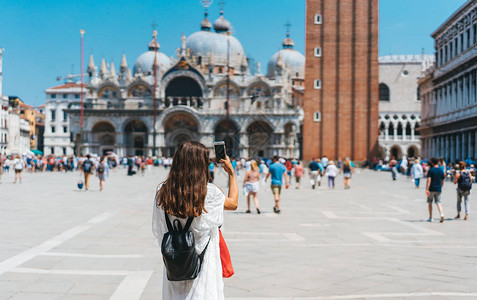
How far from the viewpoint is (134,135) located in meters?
70.7

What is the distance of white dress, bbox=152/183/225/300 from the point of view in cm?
358

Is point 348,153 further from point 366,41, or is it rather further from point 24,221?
point 24,221

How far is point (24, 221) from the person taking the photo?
467 inches

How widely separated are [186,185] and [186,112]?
65.1 m

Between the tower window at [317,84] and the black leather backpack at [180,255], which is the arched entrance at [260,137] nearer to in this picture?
the tower window at [317,84]

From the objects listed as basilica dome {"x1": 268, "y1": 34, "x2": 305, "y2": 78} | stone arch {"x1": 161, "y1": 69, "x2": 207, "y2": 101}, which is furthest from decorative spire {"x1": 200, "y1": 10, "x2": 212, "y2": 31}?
stone arch {"x1": 161, "y1": 69, "x2": 207, "y2": 101}

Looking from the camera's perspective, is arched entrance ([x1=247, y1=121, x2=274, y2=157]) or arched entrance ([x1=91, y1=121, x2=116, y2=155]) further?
arched entrance ([x1=91, y1=121, x2=116, y2=155])

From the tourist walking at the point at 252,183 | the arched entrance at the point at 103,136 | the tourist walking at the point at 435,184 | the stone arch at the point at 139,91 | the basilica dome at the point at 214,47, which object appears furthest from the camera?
the basilica dome at the point at 214,47

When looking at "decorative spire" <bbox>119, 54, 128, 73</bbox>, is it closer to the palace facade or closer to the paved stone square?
the palace facade

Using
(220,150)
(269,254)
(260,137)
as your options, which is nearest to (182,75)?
(260,137)

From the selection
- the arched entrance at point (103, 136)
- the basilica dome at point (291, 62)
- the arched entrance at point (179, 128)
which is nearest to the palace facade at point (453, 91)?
the arched entrance at point (179, 128)

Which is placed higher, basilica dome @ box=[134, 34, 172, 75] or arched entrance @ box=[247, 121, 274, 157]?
basilica dome @ box=[134, 34, 172, 75]

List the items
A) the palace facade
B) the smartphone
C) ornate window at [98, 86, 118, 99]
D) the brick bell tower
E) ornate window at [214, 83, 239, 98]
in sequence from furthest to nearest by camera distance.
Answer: ornate window at [98, 86, 118, 99] → ornate window at [214, 83, 239, 98] → the brick bell tower → the palace facade → the smartphone

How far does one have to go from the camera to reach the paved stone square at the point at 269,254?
6234 mm
